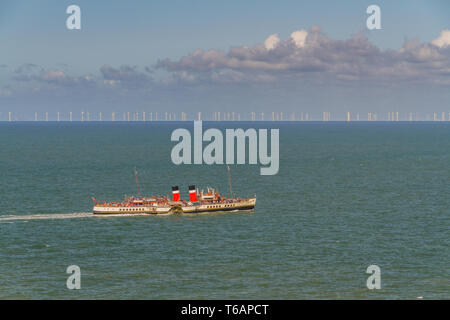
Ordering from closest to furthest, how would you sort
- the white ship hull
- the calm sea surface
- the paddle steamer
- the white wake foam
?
the calm sea surface
the white wake foam
the white ship hull
the paddle steamer

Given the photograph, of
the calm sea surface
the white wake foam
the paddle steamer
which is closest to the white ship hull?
the paddle steamer

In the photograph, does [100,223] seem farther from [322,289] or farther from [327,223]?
[322,289]

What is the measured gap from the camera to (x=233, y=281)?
85.2 m

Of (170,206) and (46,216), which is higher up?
(170,206)

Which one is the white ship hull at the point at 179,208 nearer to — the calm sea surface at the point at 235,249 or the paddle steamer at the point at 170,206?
the paddle steamer at the point at 170,206

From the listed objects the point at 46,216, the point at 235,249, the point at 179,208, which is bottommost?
the point at 235,249

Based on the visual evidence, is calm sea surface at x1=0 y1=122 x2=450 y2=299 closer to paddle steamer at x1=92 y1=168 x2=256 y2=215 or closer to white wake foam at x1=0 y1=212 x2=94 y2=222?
white wake foam at x1=0 y1=212 x2=94 y2=222

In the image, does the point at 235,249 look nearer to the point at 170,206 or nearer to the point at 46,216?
the point at 170,206

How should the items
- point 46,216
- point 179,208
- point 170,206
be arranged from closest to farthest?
point 46,216 < point 170,206 < point 179,208

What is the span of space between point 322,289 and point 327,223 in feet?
148

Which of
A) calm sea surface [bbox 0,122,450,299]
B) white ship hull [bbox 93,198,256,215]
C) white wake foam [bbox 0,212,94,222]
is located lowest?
calm sea surface [bbox 0,122,450,299]

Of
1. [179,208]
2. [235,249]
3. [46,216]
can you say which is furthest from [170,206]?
[235,249]
